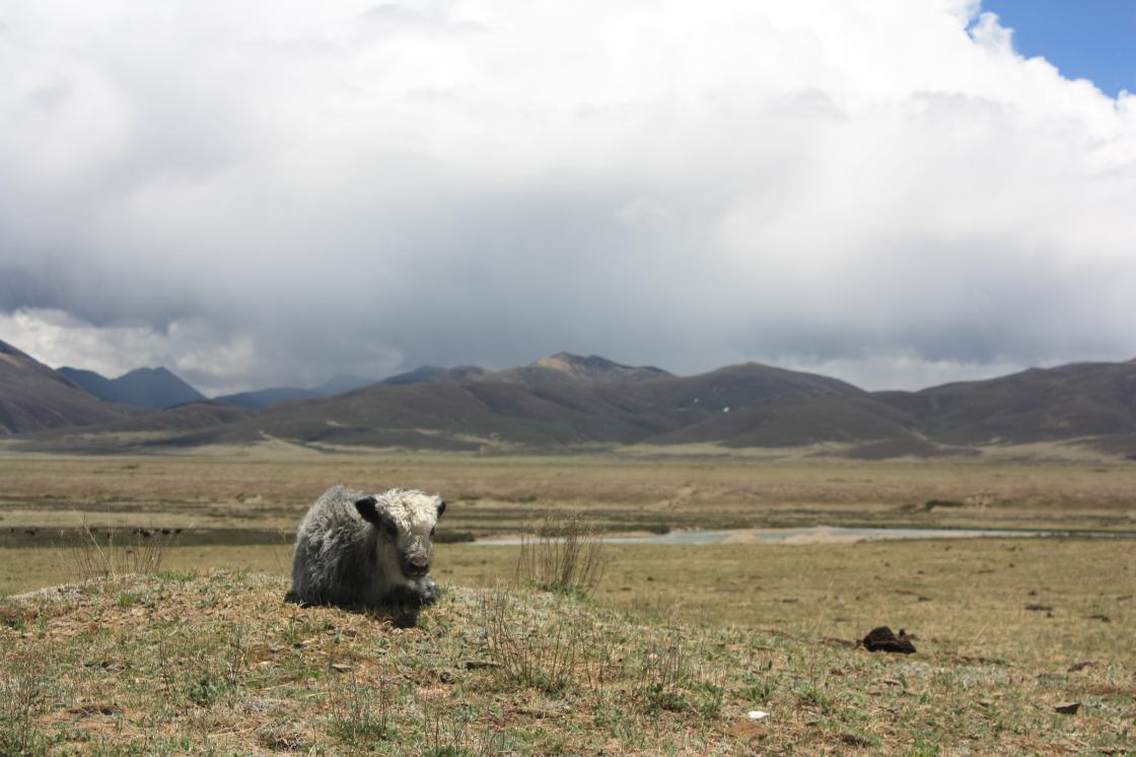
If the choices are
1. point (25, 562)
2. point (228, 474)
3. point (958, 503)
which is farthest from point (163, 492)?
point (958, 503)

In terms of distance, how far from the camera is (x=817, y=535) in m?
61.3

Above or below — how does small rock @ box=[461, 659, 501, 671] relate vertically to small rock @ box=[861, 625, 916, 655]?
above

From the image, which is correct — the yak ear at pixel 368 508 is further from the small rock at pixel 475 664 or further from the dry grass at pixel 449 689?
the small rock at pixel 475 664

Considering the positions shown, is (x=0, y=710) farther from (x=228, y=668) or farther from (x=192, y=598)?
(x=192, y=598)

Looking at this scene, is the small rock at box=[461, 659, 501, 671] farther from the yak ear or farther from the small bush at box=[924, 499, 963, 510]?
the small bush at box=[924, 499, 963, 510]

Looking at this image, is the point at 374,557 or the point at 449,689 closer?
the point at 449,689

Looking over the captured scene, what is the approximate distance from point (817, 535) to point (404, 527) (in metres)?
52.4

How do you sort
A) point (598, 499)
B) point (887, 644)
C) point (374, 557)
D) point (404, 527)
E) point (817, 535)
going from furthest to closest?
point (598, 499) < point (817, 535) < point (887, 644) < point (374, 557) < point (404, 527)

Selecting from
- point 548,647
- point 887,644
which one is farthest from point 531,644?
Answer: point 887,644

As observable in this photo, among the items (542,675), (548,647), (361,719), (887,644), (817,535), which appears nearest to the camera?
(361,719)

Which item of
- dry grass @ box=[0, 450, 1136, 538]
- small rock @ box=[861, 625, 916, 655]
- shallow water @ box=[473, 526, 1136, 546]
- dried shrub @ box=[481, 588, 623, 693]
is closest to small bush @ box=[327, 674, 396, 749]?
dried shrub @ box=[481, 588, 623, 693]

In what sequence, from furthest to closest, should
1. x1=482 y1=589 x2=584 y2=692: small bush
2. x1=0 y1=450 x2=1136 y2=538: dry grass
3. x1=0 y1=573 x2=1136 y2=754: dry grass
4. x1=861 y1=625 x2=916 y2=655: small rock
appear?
x1=0 y1=450 x2=1136 y2=538: dry grass → x1=861 y1=625 x2=916 y2=655: small rock → x1=482 y1=589 x2=584 y2=692: small bush → x1=0 y1=573 x2=1136 y2=754: dry grass

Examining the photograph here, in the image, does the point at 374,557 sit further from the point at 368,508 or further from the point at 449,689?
the point at 449,689

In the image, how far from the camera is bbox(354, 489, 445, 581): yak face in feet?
42.5
